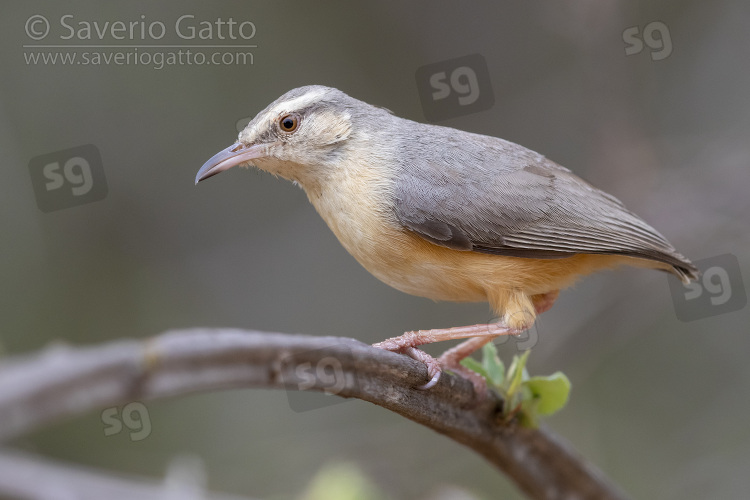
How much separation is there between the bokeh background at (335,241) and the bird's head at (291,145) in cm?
243

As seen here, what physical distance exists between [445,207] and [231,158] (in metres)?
1.22

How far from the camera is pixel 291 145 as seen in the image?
419cm

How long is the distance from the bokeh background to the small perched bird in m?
2.01

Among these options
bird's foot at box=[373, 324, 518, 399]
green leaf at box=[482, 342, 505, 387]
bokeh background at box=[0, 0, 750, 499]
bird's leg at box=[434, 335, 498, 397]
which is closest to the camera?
bird's foot at box=[373, 324, 518, 399]

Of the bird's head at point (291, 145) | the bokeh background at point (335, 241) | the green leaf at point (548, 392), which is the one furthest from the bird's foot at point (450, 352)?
the bokeh background at point (335, 241)

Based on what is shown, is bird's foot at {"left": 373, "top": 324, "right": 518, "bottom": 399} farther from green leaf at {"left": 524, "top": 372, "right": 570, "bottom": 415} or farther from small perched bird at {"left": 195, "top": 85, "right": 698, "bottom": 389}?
green leaf at {"left": 524, "top": 372, "right": 570, "bottom": 415}

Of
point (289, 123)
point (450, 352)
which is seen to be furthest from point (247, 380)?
point (289, 123)

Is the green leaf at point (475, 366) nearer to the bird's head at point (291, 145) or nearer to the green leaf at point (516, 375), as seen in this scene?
the green leaf at point (516, 375)

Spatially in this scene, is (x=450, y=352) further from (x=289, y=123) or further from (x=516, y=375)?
(x=289, y=123)

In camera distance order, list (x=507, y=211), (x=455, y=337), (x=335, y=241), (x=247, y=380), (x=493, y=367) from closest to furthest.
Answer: (x=247, y=380)
(x=493, y=367)
(x=455, y=337)
(x=507, y=211)
(x=335, y=241)

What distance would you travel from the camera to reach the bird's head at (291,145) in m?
4.19

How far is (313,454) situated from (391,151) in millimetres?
2807

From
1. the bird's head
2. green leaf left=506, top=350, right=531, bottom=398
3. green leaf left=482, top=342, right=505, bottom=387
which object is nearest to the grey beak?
the bird's head

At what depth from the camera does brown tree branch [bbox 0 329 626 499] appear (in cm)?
129
